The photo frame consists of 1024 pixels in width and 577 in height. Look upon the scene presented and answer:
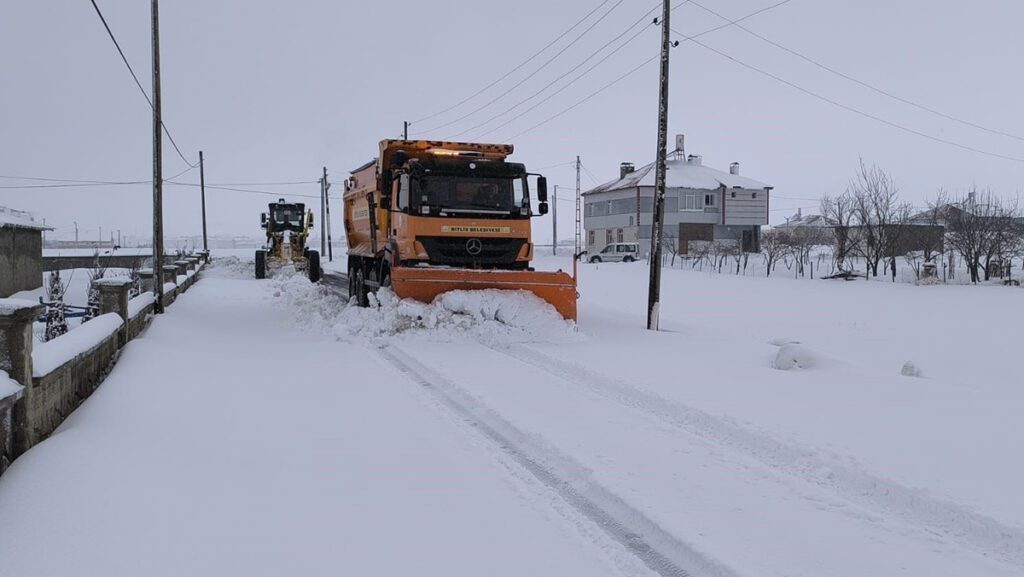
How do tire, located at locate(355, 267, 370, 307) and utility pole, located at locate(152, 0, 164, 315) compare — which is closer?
utility pole, located at locate(152, 0, 164, 315)

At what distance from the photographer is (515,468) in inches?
195

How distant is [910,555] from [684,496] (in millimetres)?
1254

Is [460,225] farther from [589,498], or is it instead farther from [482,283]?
[589,498]

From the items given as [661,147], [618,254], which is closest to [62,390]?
[661,147]

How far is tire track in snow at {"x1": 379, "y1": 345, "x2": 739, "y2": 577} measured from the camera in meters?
3.58

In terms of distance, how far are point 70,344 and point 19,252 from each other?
89.9ft

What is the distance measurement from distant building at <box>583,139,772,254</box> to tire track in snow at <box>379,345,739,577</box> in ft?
164

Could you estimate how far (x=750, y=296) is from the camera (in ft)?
75.2

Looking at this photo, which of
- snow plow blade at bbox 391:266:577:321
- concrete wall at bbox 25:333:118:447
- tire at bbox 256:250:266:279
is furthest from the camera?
tire at bbox 256:250:266:279

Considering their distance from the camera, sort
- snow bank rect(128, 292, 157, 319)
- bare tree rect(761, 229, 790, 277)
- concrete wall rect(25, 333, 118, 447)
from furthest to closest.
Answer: bare tree rect(761, 229, 790, 277) → snow bank rect(128, 292, 157, 319) → concrete wall rect(25, 333, 118, 447)

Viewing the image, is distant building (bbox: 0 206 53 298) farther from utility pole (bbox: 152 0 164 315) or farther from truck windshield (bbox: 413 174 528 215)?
truck windshield (bbox: 413 174 528 215)

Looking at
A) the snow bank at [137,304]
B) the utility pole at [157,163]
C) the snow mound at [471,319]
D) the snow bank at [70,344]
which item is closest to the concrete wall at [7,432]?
the snow bank at [70,344]

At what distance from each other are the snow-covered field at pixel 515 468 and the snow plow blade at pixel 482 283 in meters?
1.47

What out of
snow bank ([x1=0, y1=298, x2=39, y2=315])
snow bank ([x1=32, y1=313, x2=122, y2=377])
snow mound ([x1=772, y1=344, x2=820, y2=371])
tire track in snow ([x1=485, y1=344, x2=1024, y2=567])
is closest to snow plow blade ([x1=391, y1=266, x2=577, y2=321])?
snow mound ([x1=772, y1=344, x2=820, y2=371])
